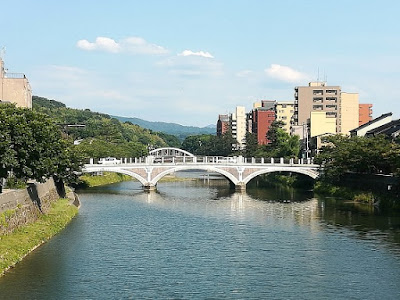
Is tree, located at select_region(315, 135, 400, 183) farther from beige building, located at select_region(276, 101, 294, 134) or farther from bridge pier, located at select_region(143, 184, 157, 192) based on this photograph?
beige building, located at select_region(276, 101, 294, 134)

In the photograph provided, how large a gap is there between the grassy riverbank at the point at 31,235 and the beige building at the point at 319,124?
61.8 metres

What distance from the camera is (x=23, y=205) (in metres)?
36.1

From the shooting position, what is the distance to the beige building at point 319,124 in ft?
332

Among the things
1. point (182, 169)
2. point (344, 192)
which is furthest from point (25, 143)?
point (182, 169)

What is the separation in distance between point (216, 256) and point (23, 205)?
1239 centimetres

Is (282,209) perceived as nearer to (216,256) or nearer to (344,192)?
(344,192)

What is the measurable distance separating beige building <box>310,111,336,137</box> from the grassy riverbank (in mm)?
61774

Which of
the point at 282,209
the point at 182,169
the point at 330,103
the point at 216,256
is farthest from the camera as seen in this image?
the point at 330,103

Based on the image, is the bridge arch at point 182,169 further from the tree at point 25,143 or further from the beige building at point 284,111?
the beige building at point 284,111

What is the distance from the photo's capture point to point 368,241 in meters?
36.1

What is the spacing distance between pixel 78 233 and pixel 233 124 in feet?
463

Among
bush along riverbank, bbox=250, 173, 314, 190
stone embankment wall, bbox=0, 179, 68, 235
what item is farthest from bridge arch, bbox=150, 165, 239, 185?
stone embankment wall, bbox=0, 179, 68, 235

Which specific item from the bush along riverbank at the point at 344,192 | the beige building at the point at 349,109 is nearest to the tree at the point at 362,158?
the bush along riverbank at the point at 344,192

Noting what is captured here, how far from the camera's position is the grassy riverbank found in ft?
92.2
